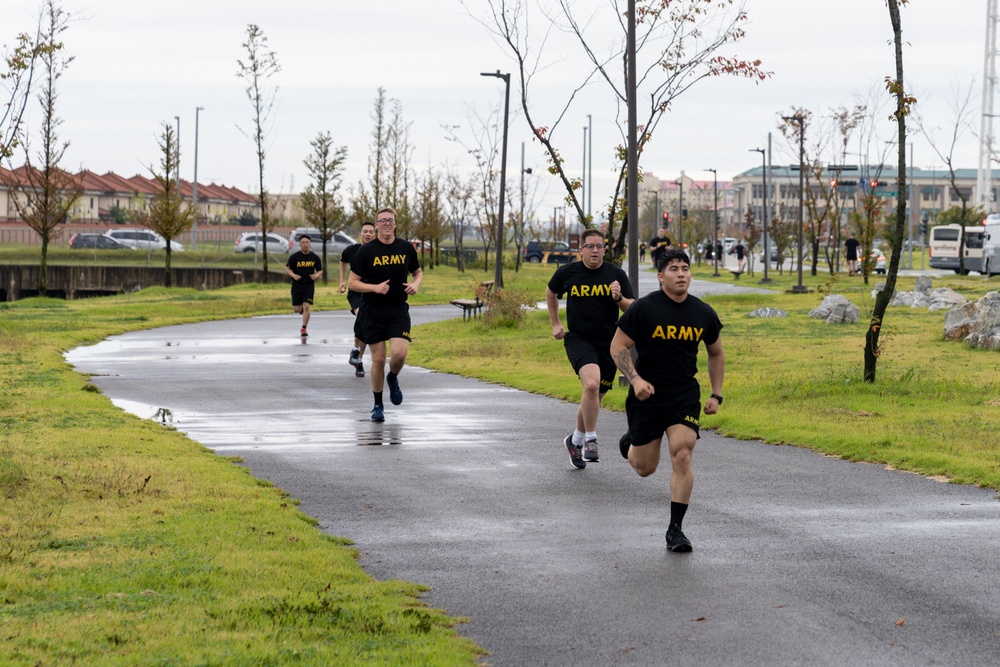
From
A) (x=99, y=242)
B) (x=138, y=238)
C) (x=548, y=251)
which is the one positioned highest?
(x=138, y=238)

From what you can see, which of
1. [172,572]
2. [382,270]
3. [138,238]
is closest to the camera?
[172,572]

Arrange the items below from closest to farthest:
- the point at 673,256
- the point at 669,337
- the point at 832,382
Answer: the point at 673,256 → the point at 669,337 → the point at 832,382

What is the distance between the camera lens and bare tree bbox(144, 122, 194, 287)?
4984cm

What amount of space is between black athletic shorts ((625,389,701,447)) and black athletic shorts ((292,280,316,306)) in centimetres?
1677

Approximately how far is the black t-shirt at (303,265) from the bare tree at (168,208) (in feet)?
86.0

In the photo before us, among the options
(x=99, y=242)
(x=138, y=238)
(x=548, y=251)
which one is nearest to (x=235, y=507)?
(x=99, y=242)

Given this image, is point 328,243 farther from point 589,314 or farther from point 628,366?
point 628,366

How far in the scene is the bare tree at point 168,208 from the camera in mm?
49844

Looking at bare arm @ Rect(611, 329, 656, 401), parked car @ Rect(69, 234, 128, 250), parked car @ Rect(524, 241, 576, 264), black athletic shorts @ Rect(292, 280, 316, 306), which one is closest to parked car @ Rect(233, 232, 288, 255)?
parked car @ Rect(69, 234, 128, 250)

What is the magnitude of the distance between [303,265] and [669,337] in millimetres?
16842

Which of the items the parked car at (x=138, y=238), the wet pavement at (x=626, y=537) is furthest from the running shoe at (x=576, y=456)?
the parked car at (x=138, y=238)

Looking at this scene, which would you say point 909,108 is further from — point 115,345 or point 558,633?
point 115,345

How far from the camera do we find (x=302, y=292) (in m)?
24.3

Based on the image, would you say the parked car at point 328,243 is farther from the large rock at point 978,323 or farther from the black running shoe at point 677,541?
the black running shoe at point 677,541
